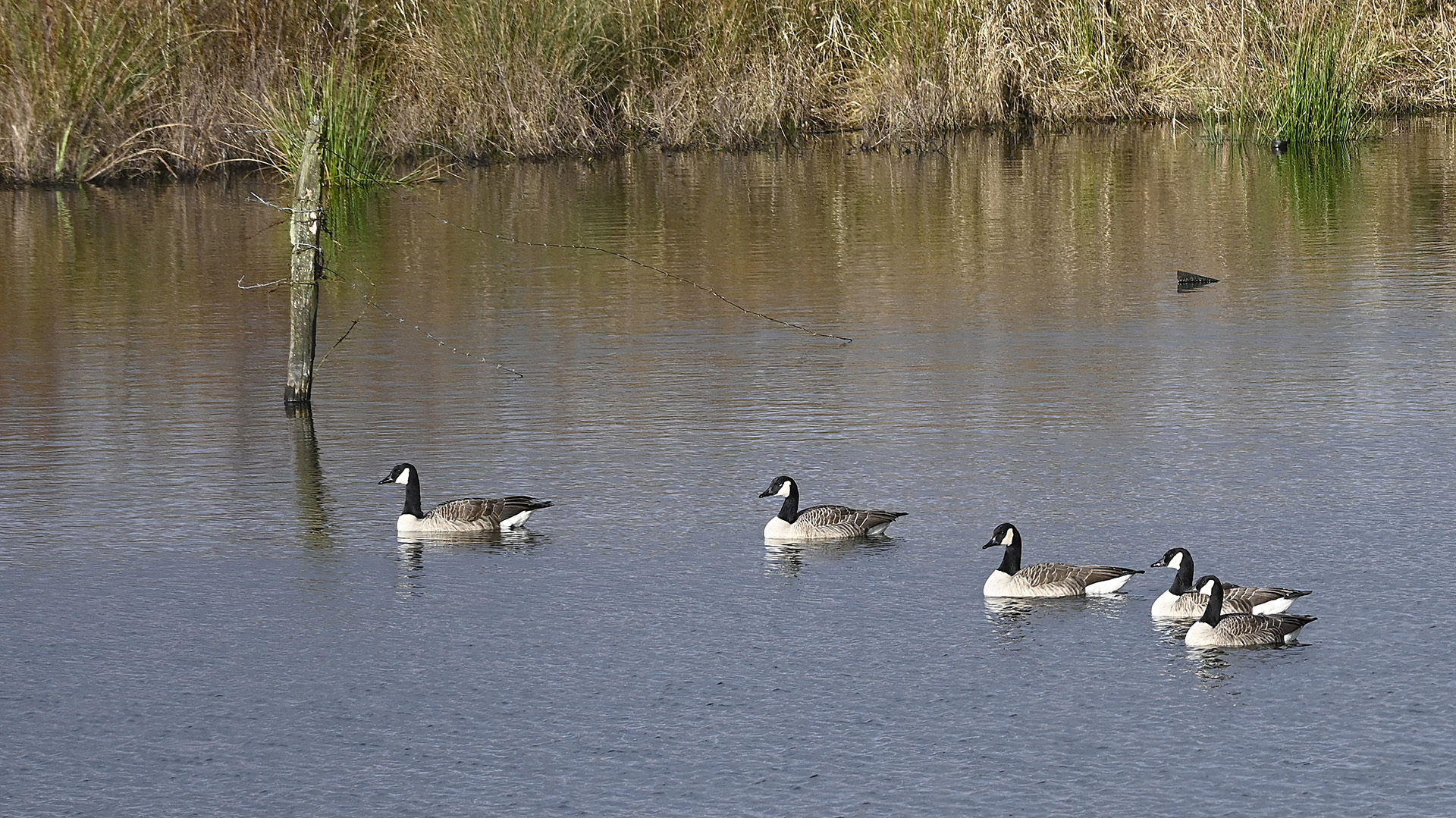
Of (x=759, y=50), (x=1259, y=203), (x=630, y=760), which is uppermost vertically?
(x=759, y=50)

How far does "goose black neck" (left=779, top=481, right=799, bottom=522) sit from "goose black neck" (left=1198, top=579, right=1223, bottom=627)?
2570mm

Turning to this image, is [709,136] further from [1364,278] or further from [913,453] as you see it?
[913,453]

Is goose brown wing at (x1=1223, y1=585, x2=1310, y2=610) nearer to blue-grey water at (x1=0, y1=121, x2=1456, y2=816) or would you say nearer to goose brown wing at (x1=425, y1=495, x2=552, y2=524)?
blue-grey water at (x1=0, y1=121, x2=1456, y2=816)

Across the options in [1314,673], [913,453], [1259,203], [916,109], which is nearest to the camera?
[1314,673]

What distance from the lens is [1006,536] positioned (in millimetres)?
9484

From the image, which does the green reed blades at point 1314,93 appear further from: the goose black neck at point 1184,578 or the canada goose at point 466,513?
the goose black neck at point 1184,578

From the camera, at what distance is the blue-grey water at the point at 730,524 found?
7.49 metres

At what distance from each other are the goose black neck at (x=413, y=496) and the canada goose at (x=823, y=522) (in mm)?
1931

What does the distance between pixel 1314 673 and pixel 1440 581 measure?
58.7 inches

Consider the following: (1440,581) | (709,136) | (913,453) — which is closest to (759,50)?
(709,136)

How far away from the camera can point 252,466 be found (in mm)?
12531

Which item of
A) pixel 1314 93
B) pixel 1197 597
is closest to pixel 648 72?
pixel 1314 93

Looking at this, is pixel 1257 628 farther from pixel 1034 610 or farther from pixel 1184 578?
pixel 1034 610

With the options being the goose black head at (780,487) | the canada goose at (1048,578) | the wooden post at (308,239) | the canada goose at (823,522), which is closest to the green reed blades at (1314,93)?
the wooden post at (308,239)
